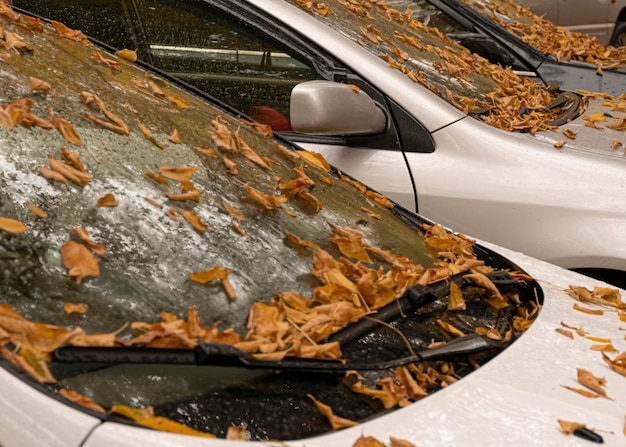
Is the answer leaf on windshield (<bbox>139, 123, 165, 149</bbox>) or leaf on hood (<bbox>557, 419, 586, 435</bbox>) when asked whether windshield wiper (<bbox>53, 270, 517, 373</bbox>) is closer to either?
leaf on hood (<bbox>557, 419, 586, 435</bbox>)

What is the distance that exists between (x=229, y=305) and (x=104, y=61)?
39.0 inches

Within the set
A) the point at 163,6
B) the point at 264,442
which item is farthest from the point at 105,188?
the point at 163,6

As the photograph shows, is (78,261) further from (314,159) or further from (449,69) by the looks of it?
(449,69)

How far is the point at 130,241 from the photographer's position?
1.87 m

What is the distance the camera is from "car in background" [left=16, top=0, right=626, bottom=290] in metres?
3.42

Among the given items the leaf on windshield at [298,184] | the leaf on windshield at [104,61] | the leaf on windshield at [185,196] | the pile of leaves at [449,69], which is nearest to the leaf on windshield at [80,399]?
the leaf on windshield at [185,196]

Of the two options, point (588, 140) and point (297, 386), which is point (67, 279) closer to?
point (297, 386)

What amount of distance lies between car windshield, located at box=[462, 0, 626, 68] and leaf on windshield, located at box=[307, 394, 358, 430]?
155 inches

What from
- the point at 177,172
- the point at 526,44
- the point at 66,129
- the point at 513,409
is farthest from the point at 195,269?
the point at 526,44

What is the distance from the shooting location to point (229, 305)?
6.10 feet

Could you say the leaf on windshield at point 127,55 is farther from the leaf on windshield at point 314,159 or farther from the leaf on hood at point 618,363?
the leaf on hood at point 618,363

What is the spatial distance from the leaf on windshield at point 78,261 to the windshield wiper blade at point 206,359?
7.0 inches

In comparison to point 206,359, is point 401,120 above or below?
below

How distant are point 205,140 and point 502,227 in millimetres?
1502
